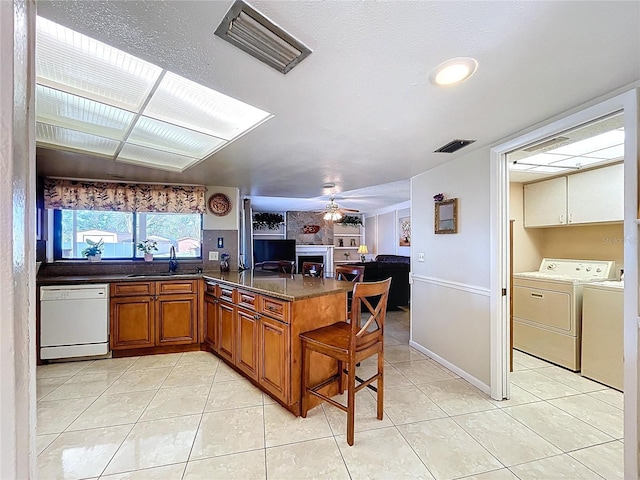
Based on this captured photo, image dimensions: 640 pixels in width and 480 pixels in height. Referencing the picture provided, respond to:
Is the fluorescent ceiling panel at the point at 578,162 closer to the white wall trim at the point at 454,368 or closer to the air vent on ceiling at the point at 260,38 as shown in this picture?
the white wall trim at the point at 454,368

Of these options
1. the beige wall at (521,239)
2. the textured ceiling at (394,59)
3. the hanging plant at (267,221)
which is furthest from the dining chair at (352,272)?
the hanging plant at (267,221)

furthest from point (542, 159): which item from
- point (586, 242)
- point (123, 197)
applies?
point (123, 197)

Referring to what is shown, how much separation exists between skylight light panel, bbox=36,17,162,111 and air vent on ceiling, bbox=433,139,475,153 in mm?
2145

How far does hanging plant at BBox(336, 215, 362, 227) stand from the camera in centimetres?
925

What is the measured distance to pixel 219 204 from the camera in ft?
13.5

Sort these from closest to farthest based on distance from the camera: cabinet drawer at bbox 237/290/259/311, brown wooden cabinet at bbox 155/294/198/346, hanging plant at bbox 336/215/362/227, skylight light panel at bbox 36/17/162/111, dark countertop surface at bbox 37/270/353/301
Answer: skylight light panel at bbox 36/17/162/111 < dark countertop surface at bbox 37/270/353/301 < cabinet drawer at bbox 237/290/259/311 < brown wooden cabinet at bbox 155/294/198/346 < hanging plant at bbox 336/215/362/227

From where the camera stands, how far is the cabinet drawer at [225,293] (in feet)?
9.30

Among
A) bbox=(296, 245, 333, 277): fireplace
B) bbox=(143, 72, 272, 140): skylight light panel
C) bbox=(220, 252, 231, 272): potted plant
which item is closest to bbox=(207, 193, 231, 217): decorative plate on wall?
bbox=(220, 252, 231, 272): potted plant

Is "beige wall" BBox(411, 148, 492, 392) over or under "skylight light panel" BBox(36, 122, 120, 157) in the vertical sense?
under

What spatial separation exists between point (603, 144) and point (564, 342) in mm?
1959

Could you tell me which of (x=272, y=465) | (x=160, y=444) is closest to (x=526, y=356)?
(x=272, y=465)

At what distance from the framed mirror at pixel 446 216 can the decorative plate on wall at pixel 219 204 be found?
286 centimetres

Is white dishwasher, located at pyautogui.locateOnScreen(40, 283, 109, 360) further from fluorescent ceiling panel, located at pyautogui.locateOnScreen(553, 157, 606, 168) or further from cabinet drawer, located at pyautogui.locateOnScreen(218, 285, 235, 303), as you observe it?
fluorescent ceiling panel, located at pyautogui.locateOnScreen(553, 157, 606, 168)

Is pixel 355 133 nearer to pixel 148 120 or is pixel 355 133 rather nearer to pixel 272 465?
pixel 148 120
